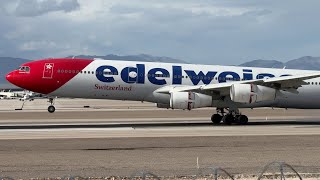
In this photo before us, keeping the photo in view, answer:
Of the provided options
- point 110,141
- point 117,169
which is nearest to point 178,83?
point 110,141

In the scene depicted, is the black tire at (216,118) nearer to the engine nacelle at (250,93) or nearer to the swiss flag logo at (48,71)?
the engine nacelle at (250,93)

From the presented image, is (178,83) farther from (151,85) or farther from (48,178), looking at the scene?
(48,178)

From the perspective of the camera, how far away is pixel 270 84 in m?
39.1

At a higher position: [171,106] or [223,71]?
[223,71]

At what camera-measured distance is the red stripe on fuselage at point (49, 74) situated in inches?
1551

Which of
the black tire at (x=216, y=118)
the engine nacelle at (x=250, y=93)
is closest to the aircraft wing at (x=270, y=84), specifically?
the engine nacelle at (x=250, y=93)

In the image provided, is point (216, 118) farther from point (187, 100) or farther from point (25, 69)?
point (25, 69)

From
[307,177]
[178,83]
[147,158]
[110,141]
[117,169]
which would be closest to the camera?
[307,177]

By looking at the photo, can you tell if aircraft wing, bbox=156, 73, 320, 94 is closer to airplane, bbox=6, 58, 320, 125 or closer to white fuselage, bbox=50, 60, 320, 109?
airplane, bbox=6, 58, 320, 125

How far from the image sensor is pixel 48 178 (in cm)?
1608

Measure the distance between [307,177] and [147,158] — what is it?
6.88 metres

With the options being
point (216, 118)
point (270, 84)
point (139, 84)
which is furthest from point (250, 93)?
point (139, 84)

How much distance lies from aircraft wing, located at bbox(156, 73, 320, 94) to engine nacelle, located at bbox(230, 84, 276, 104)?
345 millimetres

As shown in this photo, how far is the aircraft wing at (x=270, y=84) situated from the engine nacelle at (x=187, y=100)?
62 centimetres
